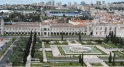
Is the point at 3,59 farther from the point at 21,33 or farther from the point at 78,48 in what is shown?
the point at 21,33

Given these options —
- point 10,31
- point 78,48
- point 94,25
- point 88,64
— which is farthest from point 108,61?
point 10,31

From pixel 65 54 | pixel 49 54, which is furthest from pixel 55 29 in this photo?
pixel 65 54

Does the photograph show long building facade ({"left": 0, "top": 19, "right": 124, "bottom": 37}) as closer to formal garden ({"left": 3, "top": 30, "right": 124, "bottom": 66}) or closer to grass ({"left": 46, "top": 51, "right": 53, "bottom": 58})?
formal garden ({"left": 3, "top": 30, "right": 124, "bottom": 66})

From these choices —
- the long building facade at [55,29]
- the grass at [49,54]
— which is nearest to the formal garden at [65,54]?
A: the grass at [49,54]

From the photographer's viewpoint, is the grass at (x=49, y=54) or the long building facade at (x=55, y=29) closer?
the grass at (x=49, y=54)

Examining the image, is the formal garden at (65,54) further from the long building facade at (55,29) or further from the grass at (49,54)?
the long building facade at (55,29)

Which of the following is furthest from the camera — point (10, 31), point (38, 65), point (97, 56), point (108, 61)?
point (10, 31)

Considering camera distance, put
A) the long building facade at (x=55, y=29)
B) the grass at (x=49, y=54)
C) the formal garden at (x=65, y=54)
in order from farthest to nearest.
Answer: the long building facade at (x=55, y=29)
the grass at (x=49, y=54)
the formal garden at (x=65, y=54)

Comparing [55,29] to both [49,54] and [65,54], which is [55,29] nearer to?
[49,54]

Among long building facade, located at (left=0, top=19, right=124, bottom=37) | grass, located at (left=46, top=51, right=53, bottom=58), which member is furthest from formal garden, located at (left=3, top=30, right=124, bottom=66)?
long building facade, located at (left=0, top=19, right=124, bottom=37)

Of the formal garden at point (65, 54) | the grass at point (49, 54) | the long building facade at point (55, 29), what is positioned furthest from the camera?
the long building facade at point (55, 29)

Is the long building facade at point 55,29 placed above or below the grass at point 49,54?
below
